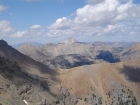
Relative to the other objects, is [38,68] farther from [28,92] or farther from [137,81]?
[137,81]

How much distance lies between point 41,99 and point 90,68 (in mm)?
68059

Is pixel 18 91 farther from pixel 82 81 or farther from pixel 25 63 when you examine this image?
pixel 82 81

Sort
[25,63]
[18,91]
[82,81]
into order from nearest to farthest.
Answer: [18,91]
[25,63]
[82,81]

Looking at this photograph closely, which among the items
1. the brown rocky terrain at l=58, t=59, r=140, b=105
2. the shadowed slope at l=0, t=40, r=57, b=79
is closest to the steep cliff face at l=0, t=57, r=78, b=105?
the brown rocky terrain at l=58, t=59, r=140, b=105

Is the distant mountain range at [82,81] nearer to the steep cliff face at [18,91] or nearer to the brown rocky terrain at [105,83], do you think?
the brown rocky terrain at [105,83]

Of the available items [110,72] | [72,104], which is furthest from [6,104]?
[110,72]

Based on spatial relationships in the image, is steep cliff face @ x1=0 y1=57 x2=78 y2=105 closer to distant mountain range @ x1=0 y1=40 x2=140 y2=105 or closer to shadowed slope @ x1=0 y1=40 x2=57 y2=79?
distant mountain range @ x1=0 y1=40 x2=140 y2=105

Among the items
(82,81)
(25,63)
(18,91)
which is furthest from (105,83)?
(18,91)

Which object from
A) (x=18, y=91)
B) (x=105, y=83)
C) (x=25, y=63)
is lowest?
(x=105, y=83)

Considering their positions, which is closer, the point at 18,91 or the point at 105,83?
the point at 18,91

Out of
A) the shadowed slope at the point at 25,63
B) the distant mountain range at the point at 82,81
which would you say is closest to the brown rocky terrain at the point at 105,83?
the distant mountain range at the point at 82,81

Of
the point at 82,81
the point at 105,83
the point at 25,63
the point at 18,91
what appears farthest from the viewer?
the point at 105,83

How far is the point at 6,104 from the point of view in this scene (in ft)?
230

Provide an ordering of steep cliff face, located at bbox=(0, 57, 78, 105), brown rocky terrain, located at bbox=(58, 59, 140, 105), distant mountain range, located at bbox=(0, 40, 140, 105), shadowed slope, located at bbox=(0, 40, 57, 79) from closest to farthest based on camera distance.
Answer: steep cliff face, located at bbox=(0, 57, 78, 105) → distant mountain range, located at bbox=(0, 40, 140, 105) → brown rocky terrain, located at bbox=(58, 59, 140, 105) → shadowed slope, located at bbox=(0, 40, 57, 79)
